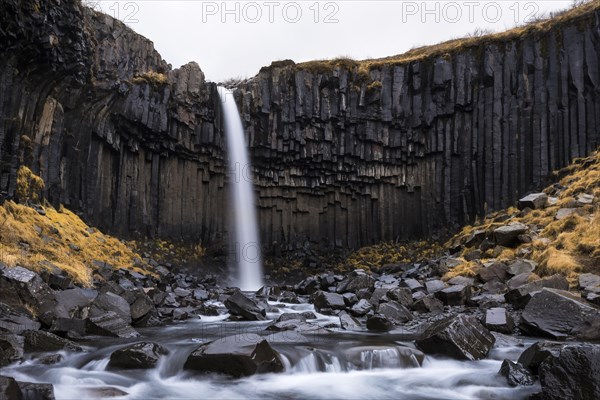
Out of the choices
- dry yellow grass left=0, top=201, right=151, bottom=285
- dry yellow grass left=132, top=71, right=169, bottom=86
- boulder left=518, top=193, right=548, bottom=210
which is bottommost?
dry yellow grass left=0, top=201, right=151, bottom=285

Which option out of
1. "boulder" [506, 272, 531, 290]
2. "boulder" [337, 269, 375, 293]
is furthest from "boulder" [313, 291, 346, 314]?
"boulder" [506, 272, 531, 290]

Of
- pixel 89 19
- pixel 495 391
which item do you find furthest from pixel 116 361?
pixel 89 19

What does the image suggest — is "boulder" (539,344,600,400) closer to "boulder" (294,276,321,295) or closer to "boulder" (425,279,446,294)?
"boulder" (425,279,446,294)

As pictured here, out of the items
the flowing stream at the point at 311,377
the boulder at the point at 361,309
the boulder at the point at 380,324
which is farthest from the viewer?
the boulder at the point at 361,309

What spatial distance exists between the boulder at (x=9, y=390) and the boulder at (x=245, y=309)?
Result: 8.35m

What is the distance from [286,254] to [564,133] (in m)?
17.5

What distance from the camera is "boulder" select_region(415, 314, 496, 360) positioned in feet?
25.4

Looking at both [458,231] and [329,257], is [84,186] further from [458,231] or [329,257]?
[458,231]

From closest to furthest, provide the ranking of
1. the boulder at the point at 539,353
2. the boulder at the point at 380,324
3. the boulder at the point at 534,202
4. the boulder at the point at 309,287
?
the boulder at the point at 539,353, the boulder at the point at 380,324, the boulder at the point at 534,202, the boulder at the point at 309,287

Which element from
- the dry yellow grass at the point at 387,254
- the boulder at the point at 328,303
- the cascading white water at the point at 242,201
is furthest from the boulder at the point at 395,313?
the cascading white water at the point at 242,201

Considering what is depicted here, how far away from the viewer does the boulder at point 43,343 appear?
7905 mm

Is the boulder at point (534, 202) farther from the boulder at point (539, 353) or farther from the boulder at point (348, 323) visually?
the boulder at point (539, 353)

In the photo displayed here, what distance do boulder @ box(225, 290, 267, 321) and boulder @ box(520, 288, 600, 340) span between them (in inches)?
280

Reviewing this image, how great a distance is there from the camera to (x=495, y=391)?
628cm
